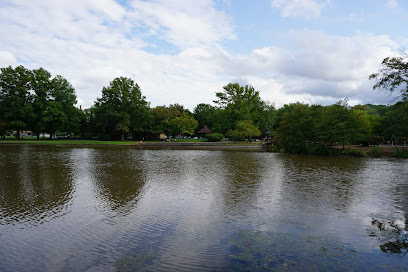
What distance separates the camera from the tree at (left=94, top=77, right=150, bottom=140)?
57.3 metres

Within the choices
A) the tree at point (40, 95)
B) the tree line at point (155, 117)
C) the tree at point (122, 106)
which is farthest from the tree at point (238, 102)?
the tree at point (40, 95)

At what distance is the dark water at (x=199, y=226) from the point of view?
204 inches

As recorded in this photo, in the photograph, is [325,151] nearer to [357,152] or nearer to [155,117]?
[357,152]

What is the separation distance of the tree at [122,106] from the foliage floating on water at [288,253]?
176 ft

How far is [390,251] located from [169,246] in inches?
192

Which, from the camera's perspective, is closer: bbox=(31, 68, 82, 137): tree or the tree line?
the tree line

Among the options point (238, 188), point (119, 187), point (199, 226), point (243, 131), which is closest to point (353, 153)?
point (238, 188)

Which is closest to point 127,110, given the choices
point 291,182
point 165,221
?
point 291,182

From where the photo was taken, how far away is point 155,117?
65.0m

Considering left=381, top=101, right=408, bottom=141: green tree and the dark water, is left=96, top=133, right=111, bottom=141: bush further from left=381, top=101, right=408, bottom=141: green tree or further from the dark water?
left=381, top=101, right=408, bottom=141: green tree

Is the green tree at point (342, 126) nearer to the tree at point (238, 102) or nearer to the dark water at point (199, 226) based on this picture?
the dark water at point (199, 226)

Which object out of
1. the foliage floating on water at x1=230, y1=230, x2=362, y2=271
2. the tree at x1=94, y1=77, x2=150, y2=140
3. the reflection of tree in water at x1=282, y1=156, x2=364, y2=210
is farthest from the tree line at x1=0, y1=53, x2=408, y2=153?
the foliage floating on water at x1=230, y1=230, x2=362, y2=271

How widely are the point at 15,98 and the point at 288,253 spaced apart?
59.0 meters

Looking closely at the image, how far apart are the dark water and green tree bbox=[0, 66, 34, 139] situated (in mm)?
45343
